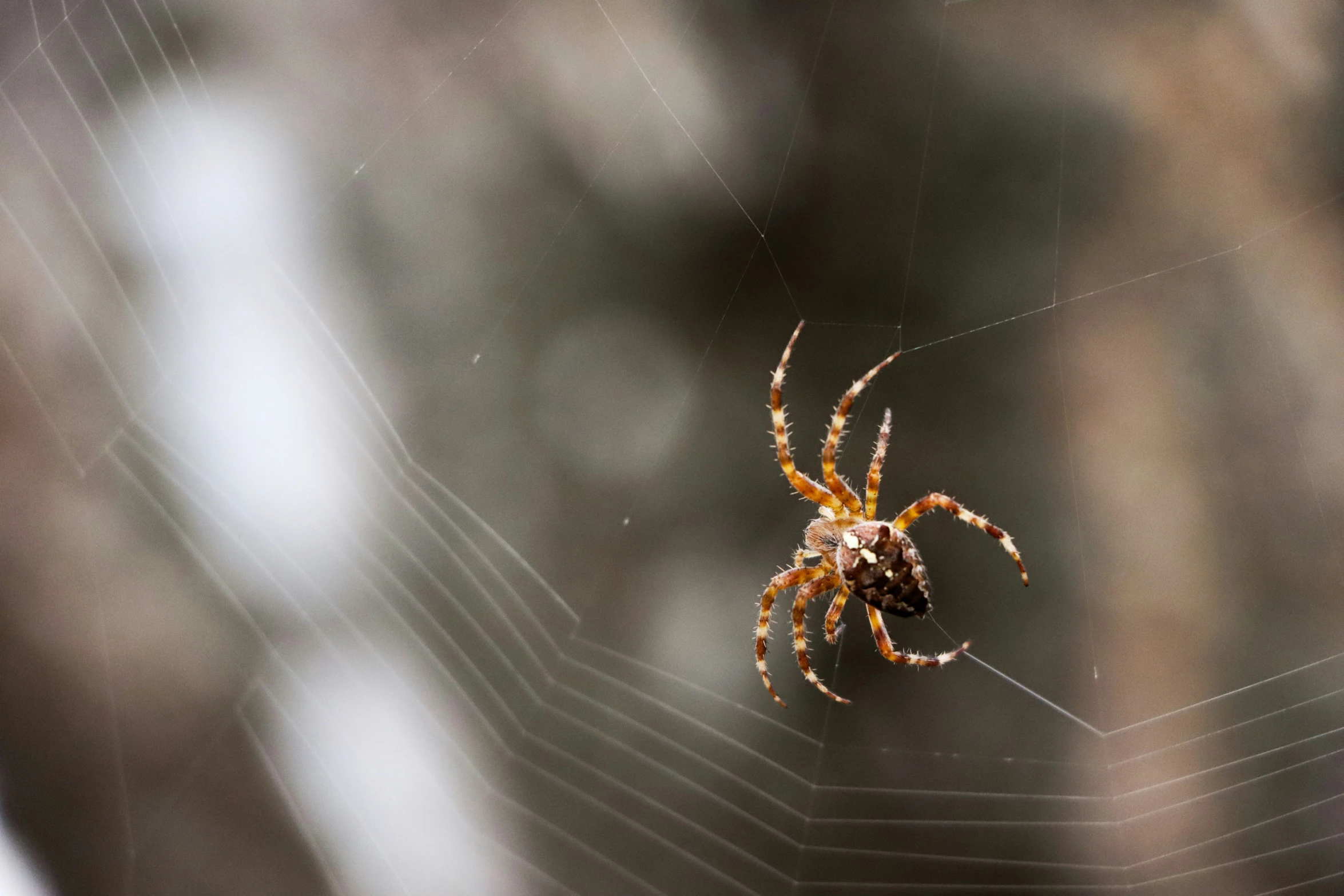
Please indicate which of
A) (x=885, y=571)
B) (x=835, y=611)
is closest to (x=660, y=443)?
(x=835, y=611)

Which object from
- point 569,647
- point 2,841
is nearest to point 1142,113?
point 569,647

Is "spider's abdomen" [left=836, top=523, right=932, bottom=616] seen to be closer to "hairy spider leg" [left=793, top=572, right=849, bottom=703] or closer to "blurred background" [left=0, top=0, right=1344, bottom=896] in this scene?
"hairy spider leg" [left=793, top=572, right=849, bottom=703]

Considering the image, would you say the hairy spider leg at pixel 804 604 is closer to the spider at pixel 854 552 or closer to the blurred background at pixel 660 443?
the spider at pixel 854 552

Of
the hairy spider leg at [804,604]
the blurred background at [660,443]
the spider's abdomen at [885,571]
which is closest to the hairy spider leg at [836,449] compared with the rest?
the spider's abdomen at [885,571]

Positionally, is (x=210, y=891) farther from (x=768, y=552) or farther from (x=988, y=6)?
(x=988, y=6)

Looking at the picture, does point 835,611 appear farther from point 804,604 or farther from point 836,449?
point 836,449

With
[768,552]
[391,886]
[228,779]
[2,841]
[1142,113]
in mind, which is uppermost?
[1142,113]

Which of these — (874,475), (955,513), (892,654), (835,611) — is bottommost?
(892,654)

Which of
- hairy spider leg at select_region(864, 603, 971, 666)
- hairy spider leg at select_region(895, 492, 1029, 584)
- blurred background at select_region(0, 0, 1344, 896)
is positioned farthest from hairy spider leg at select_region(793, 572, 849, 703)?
blurred background at select_region(0, 0, 1344, 896)
